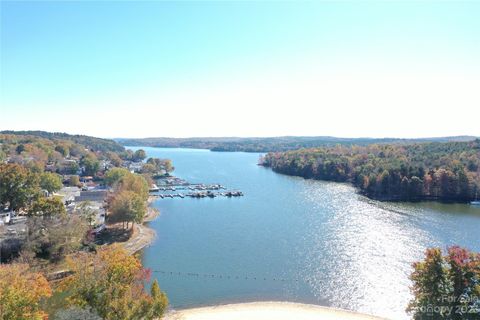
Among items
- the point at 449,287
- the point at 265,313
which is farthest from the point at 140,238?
the point at 449,287

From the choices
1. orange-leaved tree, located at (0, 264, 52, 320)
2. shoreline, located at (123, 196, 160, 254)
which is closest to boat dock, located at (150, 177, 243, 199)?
shoreline, located at (123, 196, 160, 254)

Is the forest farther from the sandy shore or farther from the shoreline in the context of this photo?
the sandy shore

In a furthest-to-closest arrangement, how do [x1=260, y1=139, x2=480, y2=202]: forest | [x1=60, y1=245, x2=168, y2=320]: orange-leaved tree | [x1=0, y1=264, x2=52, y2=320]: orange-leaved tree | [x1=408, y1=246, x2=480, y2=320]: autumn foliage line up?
[x1=260, y1=139, x2=480, y2=202]: forest
[x1=408, y1=246, x2=480, y2=320]: autumn foliage
[x1=60, y1=245, x2=168, y2=320]: orange-leaved tree
[x1=0, y1=264, x2=52, y2=320]: orange-leaved tree

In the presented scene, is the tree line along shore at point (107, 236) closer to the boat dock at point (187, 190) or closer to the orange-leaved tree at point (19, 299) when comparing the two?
the orange-leaved tree at point (19, 299)

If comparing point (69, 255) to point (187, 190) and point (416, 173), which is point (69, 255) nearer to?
point (187, 190)

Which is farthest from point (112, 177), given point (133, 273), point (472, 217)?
point (472, 217)

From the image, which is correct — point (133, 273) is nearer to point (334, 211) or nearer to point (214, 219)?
point (214, 219)
